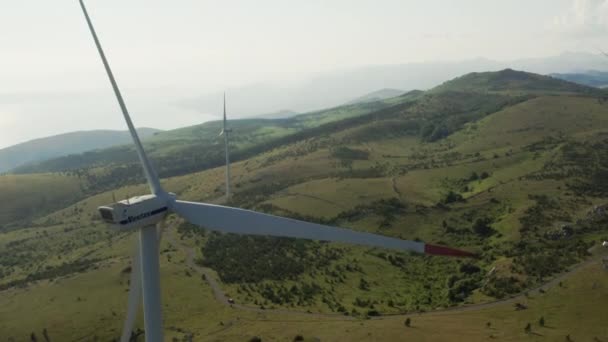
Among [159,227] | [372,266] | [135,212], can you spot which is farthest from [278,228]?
[372,266]

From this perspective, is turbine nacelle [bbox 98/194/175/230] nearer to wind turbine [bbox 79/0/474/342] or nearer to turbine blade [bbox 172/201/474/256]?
wind turbine [bbox 79/0/474/342]

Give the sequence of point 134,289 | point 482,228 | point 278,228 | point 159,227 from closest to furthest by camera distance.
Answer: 1. point 278,228
2. point 159,227
3. point 134,289
4. point 482,228

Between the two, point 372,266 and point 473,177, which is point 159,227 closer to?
point 372,266

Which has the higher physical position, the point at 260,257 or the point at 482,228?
the point at 482,228

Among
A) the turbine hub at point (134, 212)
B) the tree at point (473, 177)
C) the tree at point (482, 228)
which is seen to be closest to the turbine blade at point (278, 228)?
the turbine hub at point (134, 212)

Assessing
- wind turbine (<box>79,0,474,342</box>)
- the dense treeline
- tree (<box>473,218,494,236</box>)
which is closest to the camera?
wind turbine (<box>79,0,474,342</box>)

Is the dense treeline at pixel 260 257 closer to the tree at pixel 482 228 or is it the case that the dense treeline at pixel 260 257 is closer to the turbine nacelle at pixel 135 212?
the tree at pixel 482 228

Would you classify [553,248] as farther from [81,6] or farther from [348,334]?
[81,6]

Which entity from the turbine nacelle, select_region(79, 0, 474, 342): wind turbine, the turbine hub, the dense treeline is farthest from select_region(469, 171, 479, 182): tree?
the turbine hub
